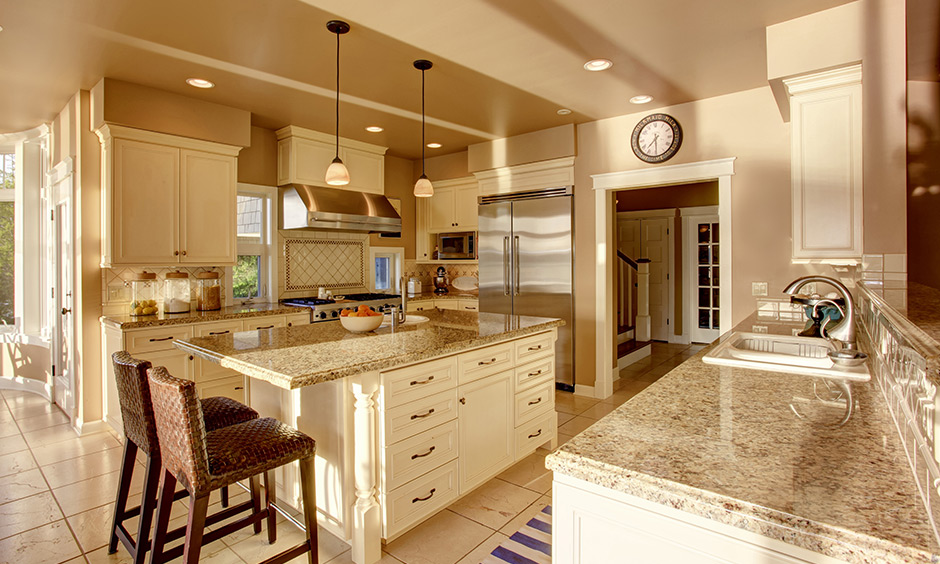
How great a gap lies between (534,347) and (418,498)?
1.20m

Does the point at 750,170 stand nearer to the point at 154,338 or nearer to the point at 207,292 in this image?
the point at 207,292

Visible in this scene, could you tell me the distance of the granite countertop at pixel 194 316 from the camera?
11.2 ft

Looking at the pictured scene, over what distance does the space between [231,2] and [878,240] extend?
3525 millimetres

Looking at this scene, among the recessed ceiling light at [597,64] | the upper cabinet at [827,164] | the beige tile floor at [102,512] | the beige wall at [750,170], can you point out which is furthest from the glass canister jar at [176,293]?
the upper cabinet at [827,164]

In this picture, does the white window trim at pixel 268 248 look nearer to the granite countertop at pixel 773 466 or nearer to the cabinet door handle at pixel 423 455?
the cabinet door handle at pixel 423 455

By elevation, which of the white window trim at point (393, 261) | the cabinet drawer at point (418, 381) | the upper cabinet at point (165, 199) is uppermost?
the upper cabinet at point (165, 199)

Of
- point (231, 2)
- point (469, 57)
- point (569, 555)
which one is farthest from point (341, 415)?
point (469, 57)

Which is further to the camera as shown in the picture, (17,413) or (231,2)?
(17,413)

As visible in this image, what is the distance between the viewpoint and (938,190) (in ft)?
10.0

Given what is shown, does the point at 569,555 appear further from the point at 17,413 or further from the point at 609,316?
the point at 17,413

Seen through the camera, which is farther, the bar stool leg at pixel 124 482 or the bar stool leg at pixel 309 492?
the bar stool leg at pixel 124 482

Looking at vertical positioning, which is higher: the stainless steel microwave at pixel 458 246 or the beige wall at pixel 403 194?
the beige wall at pixel 403 194

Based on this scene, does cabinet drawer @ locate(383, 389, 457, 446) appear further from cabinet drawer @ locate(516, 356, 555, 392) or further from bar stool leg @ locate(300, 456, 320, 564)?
cabinet drawer @ locate(516, 356, 555, 392)

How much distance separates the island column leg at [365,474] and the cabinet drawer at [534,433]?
3.61ft
